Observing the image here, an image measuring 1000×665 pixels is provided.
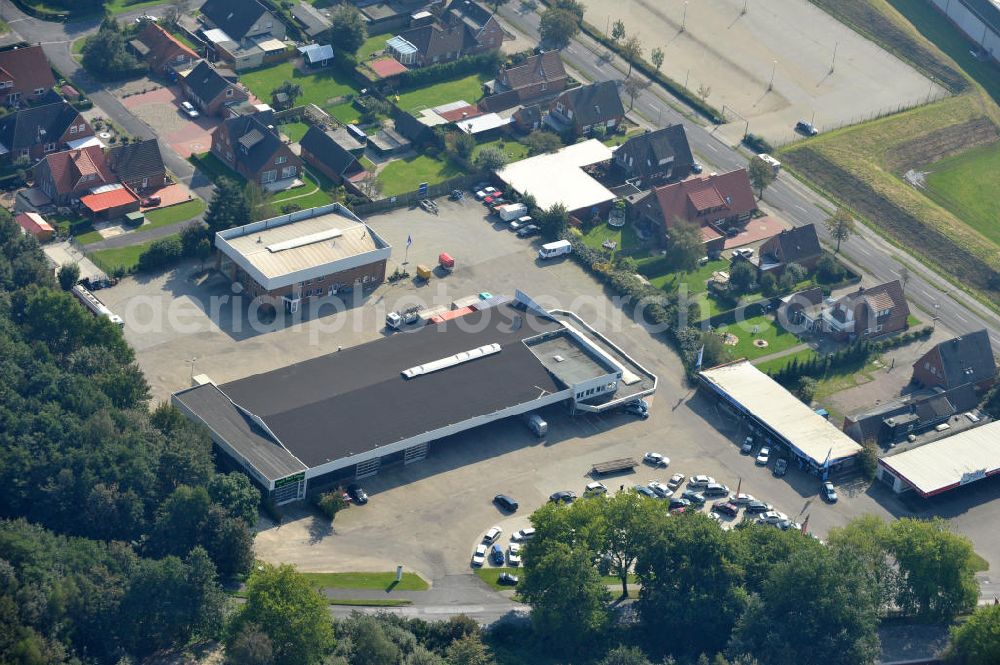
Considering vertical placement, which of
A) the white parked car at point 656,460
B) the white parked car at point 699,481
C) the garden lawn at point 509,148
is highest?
the garden lawn at point 509,148

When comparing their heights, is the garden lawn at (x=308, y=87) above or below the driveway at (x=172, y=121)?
above

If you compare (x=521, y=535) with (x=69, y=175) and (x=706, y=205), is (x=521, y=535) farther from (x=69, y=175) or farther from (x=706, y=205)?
(x=69, y=175)

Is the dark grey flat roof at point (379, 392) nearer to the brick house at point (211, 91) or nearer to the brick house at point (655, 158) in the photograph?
the brick house at point (655, 158)

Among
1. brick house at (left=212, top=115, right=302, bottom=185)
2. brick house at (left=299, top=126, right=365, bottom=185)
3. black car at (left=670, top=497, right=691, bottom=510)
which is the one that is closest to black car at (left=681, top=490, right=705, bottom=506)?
black car at (left=670, top=497, right=691, bottom=510)

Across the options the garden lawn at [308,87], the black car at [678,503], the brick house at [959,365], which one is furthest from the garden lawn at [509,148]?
the black car at [678,503]

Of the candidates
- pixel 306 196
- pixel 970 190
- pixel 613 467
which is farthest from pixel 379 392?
pixel 970 190

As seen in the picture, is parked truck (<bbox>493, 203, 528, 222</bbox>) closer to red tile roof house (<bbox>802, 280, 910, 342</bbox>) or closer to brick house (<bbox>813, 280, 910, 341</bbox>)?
red tile roof house (<bbox>802, 280, 910, 342</bbox>)
